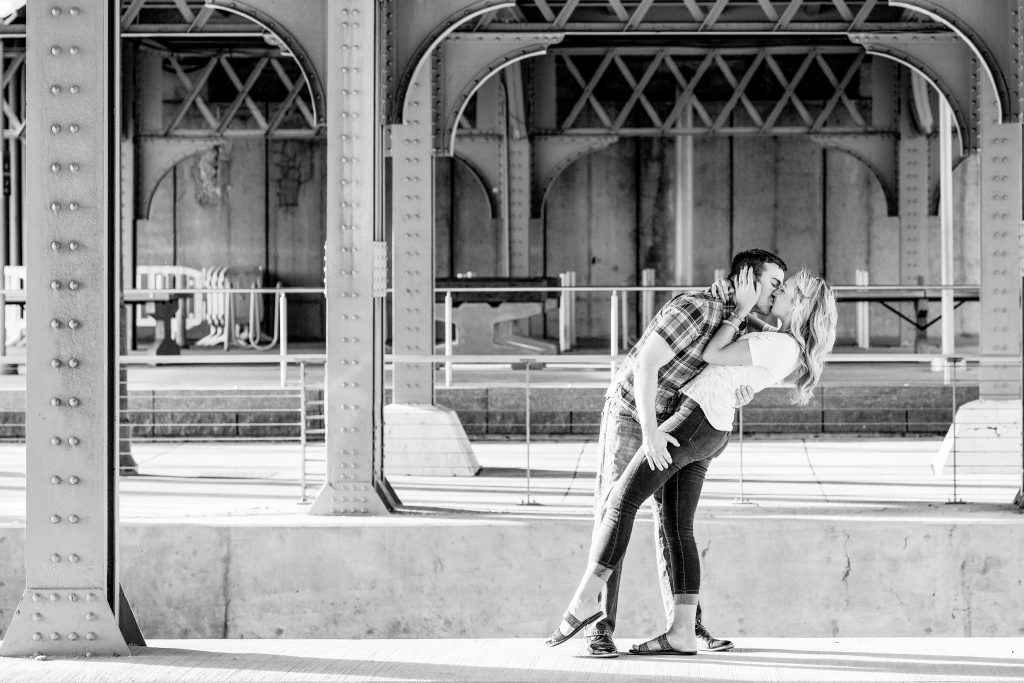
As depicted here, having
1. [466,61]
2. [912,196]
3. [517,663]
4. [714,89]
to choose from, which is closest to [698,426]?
[517,663]

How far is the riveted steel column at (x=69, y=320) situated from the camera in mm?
4812

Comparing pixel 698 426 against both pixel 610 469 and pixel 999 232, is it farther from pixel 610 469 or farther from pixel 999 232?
pixel 999 232

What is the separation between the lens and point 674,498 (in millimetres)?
5211

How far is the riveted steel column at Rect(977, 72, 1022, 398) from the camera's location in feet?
Answer: 33.6

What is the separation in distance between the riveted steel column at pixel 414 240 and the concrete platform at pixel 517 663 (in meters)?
5.41

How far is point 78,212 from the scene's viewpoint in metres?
4.84

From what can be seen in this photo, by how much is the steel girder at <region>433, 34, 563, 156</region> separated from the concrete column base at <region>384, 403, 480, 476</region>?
2.18 meters

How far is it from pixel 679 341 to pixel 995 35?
210 inches

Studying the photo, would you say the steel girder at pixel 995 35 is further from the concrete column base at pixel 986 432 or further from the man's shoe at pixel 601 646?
the man's shoe at pixel 601 646

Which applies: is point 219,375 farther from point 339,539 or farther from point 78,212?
point 78,212

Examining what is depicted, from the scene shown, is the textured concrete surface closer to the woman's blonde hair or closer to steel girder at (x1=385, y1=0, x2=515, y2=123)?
the woman's blonde hair

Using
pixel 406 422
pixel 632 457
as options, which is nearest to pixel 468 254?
pixel 406 422

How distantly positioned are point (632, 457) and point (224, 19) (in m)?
8.53

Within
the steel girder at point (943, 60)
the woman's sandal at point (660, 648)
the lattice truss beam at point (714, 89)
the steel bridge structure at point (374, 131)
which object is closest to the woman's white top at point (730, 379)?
the woman's sandal at point (660, 648)
